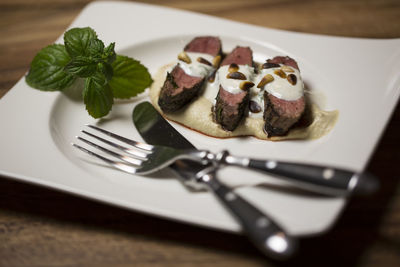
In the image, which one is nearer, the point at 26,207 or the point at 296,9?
the point at 26,207

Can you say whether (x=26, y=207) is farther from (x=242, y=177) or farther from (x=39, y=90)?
(x=242, y=177)

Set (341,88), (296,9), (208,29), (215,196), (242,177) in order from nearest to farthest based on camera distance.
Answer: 1. (215,196)
2. (242,177)
3. (341,88)
4. (208,29)
5. (296,9)

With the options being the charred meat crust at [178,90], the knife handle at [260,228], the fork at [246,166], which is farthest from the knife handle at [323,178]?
the charred meat crust at [178,90]

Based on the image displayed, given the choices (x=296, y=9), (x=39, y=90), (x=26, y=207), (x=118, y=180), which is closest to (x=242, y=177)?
(x=118, y=180)

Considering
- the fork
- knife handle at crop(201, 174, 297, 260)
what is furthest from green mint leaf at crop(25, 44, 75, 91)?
knife handle at crop(201, 174, 297, 260)

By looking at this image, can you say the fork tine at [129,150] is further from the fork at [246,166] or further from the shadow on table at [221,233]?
the shadow on table at [221,233]

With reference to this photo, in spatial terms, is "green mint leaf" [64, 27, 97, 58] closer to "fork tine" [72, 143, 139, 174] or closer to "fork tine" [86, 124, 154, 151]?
"fork tine" [86, 124, 154, 151]

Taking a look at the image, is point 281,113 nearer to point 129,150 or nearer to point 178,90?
point 178,90
